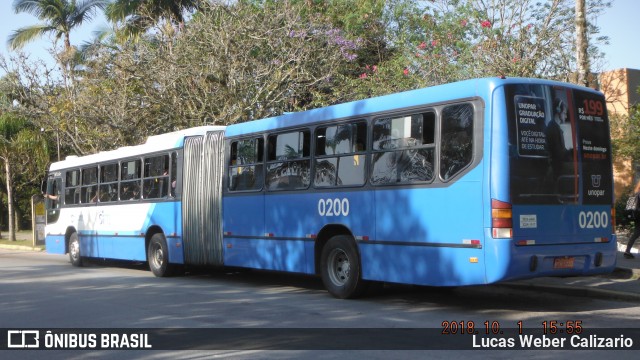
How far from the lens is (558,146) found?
977 cm

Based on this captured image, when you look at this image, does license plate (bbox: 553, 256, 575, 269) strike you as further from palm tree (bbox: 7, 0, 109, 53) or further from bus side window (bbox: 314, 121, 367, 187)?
palm tree (bbox: 7, 0, 109, 53)

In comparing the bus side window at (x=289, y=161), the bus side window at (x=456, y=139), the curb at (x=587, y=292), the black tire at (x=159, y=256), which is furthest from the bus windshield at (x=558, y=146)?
the black tire at (x=159, y=256)

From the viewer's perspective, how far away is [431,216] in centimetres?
1006

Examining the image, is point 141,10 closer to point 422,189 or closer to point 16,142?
point 16,142

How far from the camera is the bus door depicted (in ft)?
48.0

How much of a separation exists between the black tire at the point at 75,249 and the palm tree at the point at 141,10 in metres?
10.8

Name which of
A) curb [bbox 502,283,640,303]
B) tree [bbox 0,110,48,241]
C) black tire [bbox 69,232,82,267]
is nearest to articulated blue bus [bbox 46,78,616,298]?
curb [bbox 502,283,640,303]

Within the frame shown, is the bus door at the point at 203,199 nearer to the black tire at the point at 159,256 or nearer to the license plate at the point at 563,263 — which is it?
the black tire at the point at 159,256

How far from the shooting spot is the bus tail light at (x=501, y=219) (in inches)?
361

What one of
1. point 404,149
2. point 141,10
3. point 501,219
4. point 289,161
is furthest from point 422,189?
point 141,10

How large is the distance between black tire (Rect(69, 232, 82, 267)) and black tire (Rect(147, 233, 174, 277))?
3.98m

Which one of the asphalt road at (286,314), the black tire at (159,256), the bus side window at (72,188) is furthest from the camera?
the bus side window at (72,188)

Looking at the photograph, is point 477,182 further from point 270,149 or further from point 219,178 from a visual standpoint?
point 219,178

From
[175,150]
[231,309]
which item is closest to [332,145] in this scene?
[231,309]
